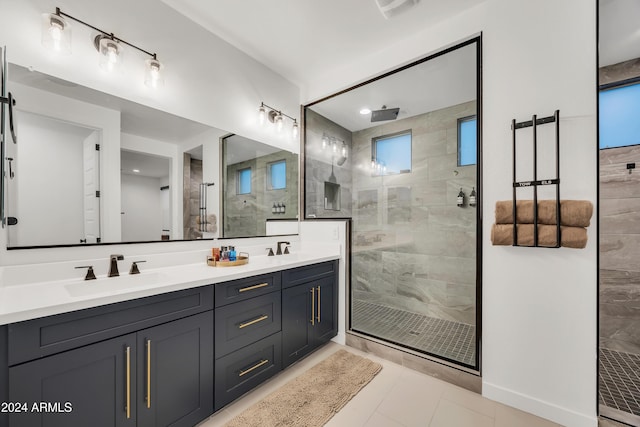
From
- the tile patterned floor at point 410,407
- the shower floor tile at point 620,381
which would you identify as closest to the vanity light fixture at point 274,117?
the tile patterned floor at point 410,407

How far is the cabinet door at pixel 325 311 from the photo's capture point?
2.27m

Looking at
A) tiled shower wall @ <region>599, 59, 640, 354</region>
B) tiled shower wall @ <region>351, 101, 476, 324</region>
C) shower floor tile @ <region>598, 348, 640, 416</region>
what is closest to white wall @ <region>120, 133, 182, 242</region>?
tiled shower wall @ <region>351, 101, 476, 324</region>

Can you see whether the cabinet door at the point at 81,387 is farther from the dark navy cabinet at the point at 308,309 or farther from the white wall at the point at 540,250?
the white wall at the point at 540,250

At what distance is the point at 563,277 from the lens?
1.53 meters

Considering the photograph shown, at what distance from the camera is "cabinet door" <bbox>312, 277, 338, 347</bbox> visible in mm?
2271

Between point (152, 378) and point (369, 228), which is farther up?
point (369, 228)

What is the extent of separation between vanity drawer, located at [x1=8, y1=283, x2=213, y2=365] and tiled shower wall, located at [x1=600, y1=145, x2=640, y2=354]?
10.7 feet

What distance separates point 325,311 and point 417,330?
0.94 meters

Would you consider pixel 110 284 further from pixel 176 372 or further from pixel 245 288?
pixel 245 288

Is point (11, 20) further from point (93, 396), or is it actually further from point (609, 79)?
point (609, 79)

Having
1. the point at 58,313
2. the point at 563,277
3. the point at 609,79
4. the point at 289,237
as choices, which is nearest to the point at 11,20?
the point at 58,313

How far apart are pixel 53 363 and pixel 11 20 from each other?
66.1 inches

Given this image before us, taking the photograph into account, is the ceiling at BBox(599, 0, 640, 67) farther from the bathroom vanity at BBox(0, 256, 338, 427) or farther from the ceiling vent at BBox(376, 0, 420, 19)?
the bathroom vanity at BBox(0, 256, 338, 427)

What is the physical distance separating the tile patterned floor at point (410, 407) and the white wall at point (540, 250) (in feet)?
0.43
